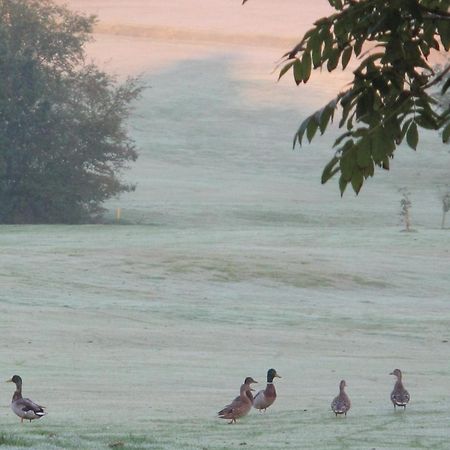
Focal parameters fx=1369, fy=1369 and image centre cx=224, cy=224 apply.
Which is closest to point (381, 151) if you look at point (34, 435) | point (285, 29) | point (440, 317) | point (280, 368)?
point (34, 435)

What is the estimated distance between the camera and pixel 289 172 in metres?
76.1

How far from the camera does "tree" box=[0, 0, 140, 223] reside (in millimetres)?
57219

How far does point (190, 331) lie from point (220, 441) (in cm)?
1230

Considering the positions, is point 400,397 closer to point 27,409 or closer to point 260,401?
point 260,401

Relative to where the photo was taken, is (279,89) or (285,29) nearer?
(279,89)

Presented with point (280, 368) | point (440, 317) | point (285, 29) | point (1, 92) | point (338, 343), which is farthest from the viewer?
point (285, 29)

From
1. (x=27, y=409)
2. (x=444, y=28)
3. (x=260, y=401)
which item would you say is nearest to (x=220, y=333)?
(x=260, y=401)

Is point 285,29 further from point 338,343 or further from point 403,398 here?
point 403,398

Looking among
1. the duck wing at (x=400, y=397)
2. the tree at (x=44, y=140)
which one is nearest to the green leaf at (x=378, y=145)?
the duck wing at (x=400, y=397)

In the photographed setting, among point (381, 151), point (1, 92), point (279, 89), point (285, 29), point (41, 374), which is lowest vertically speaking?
point (41, 374)

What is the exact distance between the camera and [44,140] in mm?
57906

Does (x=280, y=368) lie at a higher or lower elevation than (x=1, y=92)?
lower

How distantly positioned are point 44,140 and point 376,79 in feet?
172

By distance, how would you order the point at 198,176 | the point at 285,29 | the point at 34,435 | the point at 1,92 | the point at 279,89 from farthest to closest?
the point at 285,29 → the point at 279,89 → the point at 198,176 → the point at 1,92 → the point at 34,435
